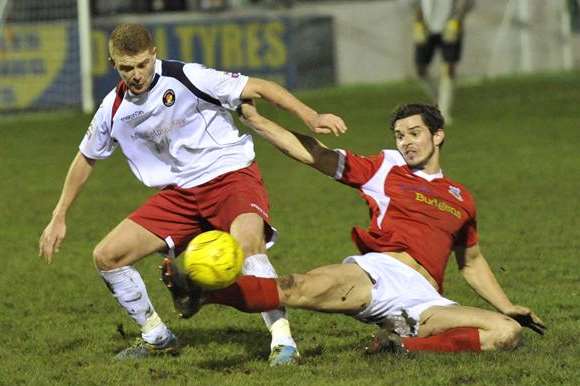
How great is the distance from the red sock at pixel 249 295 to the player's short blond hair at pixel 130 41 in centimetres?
142

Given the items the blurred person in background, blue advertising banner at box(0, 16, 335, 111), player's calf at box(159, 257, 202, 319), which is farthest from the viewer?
blue advertising banner at box(0, 16, 335, 111)

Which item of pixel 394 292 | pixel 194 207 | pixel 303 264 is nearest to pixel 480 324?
pixel 394 292

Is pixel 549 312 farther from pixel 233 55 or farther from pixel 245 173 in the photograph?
pixel 233 55

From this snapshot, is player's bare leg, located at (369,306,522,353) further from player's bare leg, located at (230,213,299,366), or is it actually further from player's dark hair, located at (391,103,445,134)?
player's dark hair, located at (391,103,445,134)

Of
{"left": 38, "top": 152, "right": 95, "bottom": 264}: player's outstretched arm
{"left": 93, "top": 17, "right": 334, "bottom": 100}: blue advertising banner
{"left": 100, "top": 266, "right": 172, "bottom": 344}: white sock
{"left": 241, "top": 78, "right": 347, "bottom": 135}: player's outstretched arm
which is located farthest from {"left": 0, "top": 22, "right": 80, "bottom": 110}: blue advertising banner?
{"left": 241, "top": 78, "right": 347, "bottom": 135}: player's outstretched arm

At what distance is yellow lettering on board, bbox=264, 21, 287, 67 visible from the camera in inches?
1030

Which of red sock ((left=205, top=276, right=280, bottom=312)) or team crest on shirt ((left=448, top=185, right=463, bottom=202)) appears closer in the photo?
red sock ((left=205, top=276, right=280, bottom=312))

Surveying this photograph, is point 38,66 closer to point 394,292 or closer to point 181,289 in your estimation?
point 394,292

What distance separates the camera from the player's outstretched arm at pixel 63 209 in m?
7.56

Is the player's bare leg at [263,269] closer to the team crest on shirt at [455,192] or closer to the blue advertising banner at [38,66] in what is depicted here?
the team crest on shirt at [455,192]

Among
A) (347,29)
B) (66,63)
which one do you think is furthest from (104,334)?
(347,29)

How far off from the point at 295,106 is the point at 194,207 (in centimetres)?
94

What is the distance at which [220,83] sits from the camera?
7402 mm

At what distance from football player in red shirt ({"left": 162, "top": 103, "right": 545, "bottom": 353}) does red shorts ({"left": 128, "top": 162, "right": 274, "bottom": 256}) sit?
388 millimetres
